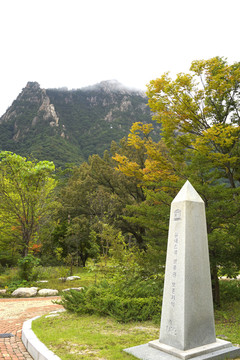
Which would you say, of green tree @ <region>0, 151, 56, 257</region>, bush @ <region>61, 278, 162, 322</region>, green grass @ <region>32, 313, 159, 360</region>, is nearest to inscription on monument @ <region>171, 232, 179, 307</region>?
green grass @ <region>32, 313, 159, 360</region>

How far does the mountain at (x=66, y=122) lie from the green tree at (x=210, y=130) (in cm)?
3468

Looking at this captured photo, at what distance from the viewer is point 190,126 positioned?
9898mm

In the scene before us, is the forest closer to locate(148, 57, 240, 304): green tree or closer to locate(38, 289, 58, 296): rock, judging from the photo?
locate(148, 57, 240, 304): green tree

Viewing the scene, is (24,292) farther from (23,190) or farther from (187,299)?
(187,299)

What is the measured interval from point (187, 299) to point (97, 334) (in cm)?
221

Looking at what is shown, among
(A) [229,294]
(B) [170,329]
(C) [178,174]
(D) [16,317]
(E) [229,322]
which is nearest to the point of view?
(B) [170,329]

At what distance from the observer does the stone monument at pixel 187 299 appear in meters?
4.05

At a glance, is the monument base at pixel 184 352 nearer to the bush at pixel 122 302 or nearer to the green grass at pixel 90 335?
the green grass at pixel 90 335

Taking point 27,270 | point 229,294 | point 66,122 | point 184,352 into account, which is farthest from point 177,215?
point 66,122

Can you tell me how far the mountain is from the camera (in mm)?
50188

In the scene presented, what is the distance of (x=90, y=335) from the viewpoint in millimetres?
5324

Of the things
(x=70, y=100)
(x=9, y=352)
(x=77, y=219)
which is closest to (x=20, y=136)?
(x=70, y=100)

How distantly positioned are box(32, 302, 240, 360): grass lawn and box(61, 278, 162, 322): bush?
198 millimetres

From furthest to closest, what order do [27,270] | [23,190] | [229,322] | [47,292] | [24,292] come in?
1. [23,190]
2. [27,270]
3. [47,292]
4. [24,292]
5. [229,322]
